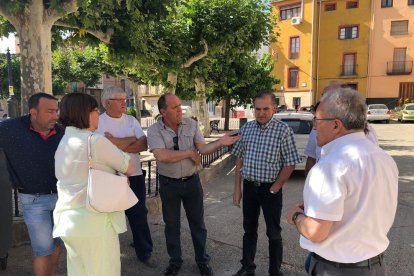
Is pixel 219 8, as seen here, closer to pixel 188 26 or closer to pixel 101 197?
pixel 188 26

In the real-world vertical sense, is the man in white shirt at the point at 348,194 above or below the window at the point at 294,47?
below

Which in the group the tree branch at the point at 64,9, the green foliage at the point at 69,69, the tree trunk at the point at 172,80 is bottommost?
the tree trunk at the point at 172,80

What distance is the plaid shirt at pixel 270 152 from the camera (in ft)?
10.5

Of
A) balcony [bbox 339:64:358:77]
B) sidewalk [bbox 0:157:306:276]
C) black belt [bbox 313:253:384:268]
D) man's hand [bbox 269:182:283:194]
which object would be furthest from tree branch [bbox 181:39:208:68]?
balcony [bbox 339:64:358:77]

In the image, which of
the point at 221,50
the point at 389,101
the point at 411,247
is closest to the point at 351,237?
the point at 411,247

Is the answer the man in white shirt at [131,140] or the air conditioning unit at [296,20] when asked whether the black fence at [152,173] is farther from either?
the air conditioning unit at [296,20]

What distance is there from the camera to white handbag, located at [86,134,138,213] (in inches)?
87.2

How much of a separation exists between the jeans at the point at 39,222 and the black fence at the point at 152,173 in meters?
1.27

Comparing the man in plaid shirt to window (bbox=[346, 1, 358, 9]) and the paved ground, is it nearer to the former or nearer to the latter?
the paved ground

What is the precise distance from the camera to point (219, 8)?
9.26 metres

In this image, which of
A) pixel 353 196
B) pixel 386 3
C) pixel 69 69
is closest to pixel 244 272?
pixel 353 196

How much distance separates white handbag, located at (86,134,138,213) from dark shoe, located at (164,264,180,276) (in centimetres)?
140

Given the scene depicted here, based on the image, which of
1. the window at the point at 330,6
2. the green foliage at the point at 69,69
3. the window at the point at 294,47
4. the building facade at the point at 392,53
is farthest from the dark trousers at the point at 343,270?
the window at the point at 330,6

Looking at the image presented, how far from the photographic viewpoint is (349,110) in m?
1.72
